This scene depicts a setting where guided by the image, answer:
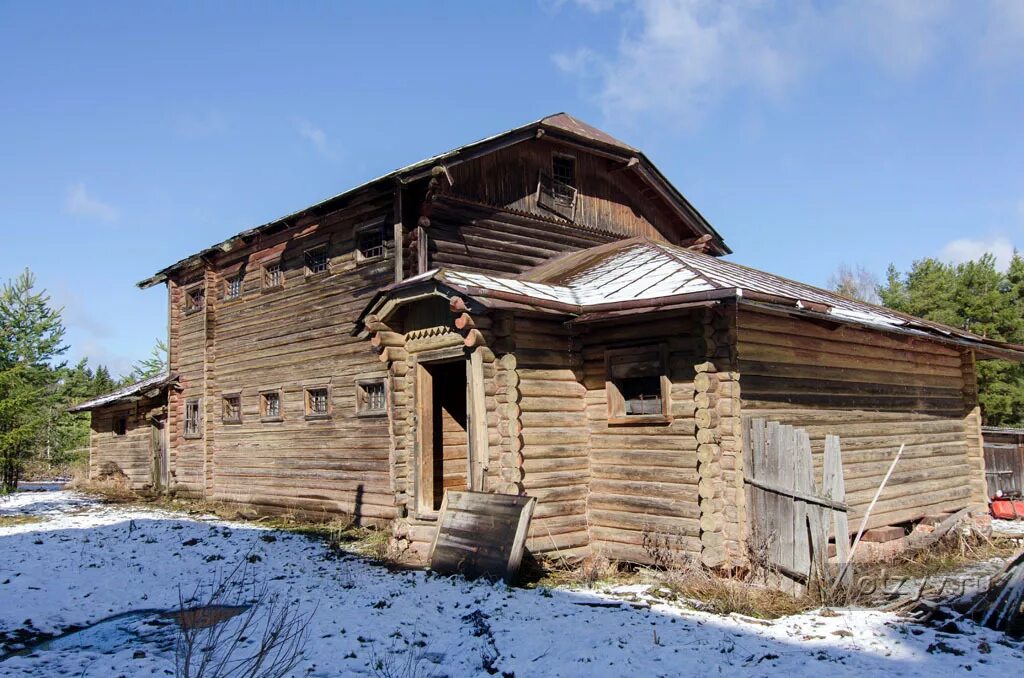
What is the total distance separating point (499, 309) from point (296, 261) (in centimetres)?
856

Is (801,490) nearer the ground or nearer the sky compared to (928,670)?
nearer the sky

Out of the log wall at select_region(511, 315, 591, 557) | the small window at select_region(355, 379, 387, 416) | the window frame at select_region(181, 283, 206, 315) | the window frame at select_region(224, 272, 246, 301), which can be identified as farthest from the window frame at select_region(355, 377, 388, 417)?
the window frame at select_region(181, 283, 206, 315)

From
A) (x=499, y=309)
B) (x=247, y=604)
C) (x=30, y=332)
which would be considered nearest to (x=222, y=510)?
(x=247, y=604)

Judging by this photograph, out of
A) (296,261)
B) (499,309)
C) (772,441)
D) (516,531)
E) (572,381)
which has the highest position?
(296,261)

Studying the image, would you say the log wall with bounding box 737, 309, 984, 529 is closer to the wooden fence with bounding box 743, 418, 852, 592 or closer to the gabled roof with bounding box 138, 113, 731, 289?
the wooden fence with bounding box 743, 418, 852, 592

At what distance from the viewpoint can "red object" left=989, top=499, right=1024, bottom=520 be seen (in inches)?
652

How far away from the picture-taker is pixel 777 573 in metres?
9.02

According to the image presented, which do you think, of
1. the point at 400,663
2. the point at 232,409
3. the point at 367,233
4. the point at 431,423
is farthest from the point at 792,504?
the point at 232,409

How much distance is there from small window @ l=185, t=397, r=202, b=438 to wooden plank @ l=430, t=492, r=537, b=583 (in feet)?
43.2

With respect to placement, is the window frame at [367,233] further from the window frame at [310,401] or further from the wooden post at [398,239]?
the window frame at [310,401]

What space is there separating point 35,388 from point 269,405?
544 inches

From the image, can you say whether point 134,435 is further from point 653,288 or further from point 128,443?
point 653,288

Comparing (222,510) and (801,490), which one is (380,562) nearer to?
(801,490)

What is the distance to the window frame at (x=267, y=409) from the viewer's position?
1752 centimetres
